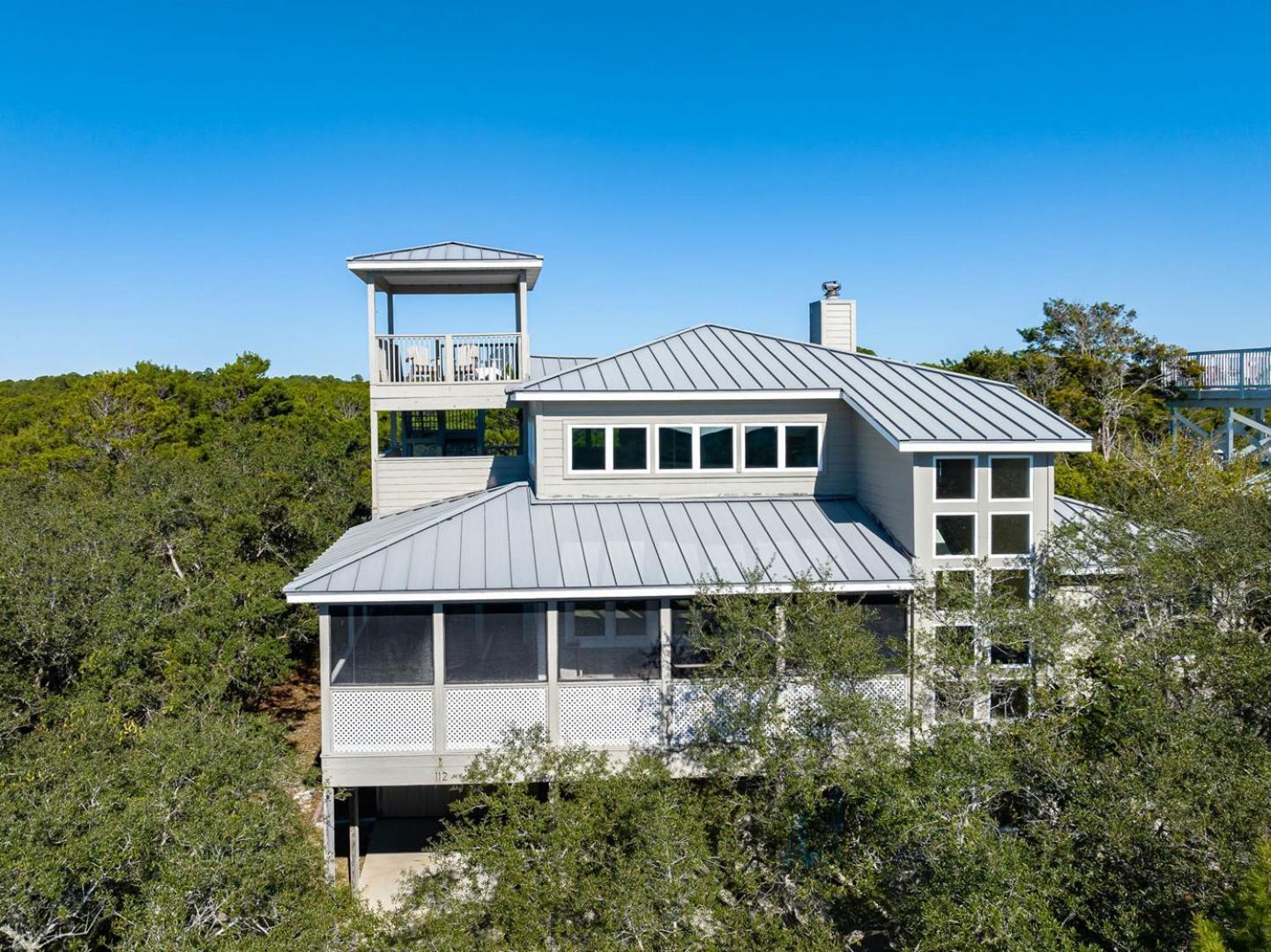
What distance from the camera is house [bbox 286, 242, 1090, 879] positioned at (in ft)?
40.9

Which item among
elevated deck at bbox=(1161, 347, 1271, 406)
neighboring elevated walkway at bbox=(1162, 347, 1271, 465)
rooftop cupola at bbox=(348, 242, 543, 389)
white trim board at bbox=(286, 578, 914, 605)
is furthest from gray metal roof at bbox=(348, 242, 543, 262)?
elevated deck at bbox=(1161, 347, 1271, 406)

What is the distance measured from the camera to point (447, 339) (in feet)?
58.1

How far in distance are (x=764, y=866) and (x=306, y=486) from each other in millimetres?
16833

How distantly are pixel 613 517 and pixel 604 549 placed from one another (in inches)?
48.8

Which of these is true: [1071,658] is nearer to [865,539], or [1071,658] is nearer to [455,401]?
[865,539]

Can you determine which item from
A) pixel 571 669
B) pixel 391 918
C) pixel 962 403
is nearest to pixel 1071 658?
pixel 962 403

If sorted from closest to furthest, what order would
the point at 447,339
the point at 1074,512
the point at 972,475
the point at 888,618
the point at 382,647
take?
1. the point at 382,647
2. the point at 972,475
3. the point at 888,618
4. the point at 1074,512
5. the point at 447,339

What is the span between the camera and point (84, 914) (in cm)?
866

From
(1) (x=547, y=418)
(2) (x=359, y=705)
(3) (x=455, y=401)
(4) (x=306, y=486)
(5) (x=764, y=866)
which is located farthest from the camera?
(4) (x=306, y=486)

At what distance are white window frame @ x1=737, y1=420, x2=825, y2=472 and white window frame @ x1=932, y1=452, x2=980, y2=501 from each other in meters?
2.69

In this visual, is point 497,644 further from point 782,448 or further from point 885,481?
point 885,481

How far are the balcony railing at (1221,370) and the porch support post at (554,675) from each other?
24.5 metres

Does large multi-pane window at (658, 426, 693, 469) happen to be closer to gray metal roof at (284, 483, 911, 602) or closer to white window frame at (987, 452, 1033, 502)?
gray metal roof at (284, 483, 911, 602)

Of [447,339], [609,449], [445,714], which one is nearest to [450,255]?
[447,339]
